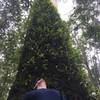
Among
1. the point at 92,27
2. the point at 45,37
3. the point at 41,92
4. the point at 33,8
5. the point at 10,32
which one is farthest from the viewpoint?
the point at 92,27

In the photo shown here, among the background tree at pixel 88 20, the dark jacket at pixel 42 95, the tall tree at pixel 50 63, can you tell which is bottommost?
the dark jacket at pixel 42 95

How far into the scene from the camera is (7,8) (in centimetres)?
1116

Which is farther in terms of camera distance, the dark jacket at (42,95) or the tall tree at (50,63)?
the tall tree at (50,63)

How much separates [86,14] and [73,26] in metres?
1.17

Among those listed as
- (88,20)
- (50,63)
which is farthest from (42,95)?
(88,20)

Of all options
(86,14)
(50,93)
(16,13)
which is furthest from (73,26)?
(50,93)

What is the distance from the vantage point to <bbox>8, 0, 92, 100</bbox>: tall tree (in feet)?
16.0

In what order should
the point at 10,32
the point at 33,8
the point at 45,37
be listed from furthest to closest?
the point at 10,32 < the point at 33,8 < the point at 45,37

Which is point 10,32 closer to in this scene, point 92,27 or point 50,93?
point 92,27

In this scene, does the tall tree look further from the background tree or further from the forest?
the background tree

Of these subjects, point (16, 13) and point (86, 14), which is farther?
point (86, 14)

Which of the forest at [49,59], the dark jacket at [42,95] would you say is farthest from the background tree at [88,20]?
the dark jacket at [42,95]

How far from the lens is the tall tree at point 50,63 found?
488 cm

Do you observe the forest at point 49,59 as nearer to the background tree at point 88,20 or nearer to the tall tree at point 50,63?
the tall tree at point 50,63
